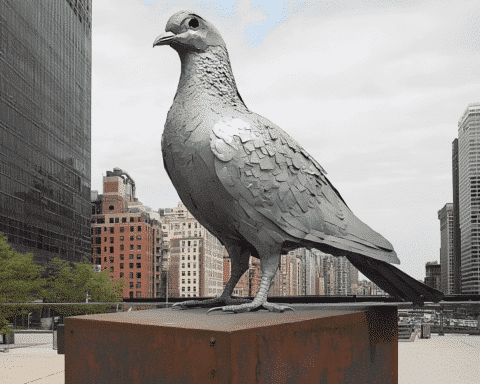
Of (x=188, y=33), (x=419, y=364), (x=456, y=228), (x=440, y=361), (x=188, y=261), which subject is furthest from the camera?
(x=188, y=261)

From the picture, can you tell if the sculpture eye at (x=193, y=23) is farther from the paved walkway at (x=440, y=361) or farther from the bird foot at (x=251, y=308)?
the paved walkway at (x=440, y=361)

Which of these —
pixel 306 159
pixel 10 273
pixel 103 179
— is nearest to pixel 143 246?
pixel 103 179

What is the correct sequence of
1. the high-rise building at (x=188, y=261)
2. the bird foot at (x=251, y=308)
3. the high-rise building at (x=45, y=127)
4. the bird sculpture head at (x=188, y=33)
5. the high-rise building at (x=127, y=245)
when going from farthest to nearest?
the high-rise building at (x=188, y=261)
the high-rise building at (x=127, y=245)
the high-rise building at (x=45, y=127)
the bird sculpture head at (x=188, y=33)
the bird foot at (x=251, y=308)

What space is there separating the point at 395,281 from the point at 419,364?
20.0 feet

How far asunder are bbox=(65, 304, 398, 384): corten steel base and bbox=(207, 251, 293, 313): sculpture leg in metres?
0.10

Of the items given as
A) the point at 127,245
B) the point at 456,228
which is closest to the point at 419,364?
the point at 127,245

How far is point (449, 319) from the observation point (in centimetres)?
1420

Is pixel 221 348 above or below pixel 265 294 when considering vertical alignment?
below

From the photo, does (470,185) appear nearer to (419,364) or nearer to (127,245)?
(127,245)

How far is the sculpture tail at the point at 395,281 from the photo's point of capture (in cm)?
443

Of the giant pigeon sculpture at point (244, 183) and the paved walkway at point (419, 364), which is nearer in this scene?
the giant pigeon sculpture at point (244, 183)

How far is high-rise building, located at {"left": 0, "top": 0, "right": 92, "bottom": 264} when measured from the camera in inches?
1897

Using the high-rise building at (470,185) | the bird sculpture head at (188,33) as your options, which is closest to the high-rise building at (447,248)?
the high-rise building at (470,185)

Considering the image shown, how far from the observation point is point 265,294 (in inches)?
155
